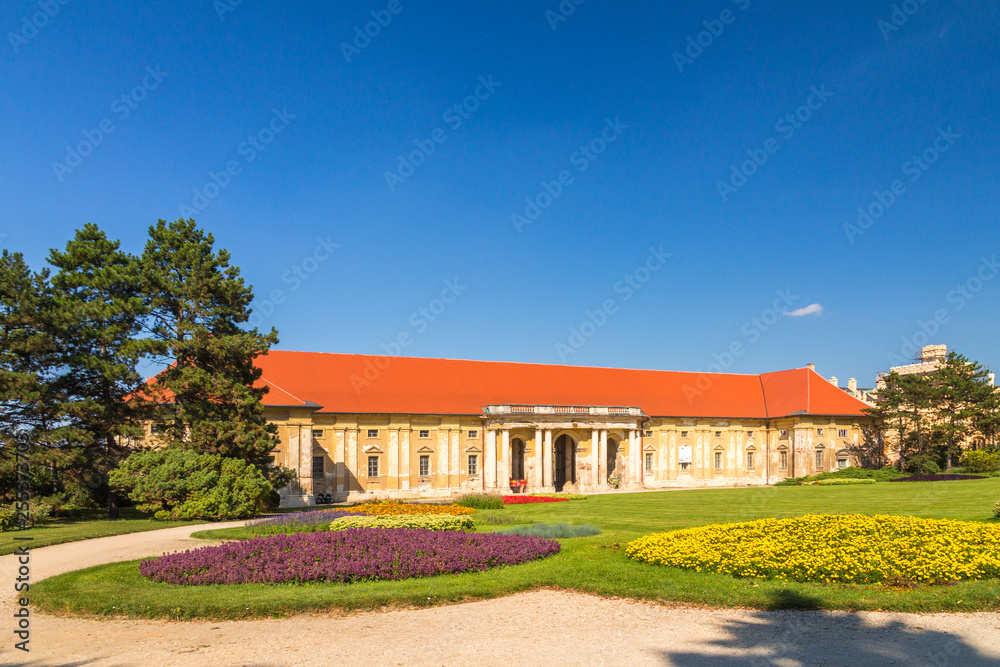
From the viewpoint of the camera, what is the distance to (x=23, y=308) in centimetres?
2627

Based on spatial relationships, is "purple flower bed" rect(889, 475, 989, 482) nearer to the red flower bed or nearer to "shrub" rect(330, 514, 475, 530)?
the red flower bed

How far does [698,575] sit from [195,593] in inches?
340

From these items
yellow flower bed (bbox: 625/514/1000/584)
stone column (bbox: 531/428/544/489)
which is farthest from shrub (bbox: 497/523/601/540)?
stone column (bbox: 531/428/544/489)

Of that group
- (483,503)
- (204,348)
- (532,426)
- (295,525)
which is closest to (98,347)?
(204,348)

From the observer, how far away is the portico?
157ft

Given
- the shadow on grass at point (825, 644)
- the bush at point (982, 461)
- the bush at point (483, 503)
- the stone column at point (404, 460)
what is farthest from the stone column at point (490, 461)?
the shadow on grass at point (825, 644)

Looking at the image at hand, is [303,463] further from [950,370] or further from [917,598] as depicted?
[950,370]

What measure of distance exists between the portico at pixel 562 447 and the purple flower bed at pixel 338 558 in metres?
31.2

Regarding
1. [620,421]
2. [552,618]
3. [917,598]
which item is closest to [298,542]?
[552,618]

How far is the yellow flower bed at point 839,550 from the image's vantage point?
11719 mm

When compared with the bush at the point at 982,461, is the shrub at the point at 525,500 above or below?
below

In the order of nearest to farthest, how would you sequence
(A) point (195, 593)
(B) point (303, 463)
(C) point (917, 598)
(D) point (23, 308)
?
(C) point (917, 598), (A) point (195, 593), (D) point (23, 308), (B) point (303, 463)

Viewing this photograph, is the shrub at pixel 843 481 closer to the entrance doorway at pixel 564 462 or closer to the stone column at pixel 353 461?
the entrance doorway at pixel 564 462

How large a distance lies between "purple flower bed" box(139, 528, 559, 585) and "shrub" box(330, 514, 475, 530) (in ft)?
11.7
